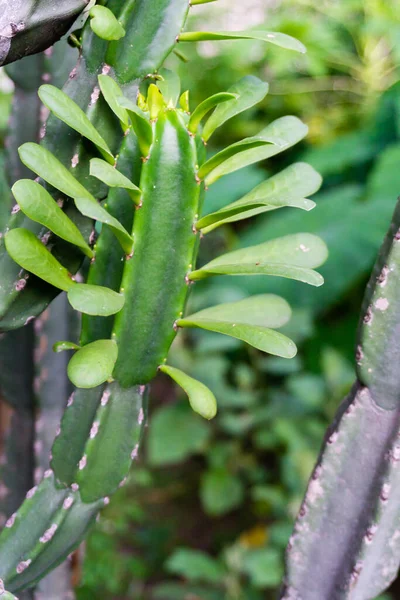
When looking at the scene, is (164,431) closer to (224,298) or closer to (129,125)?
(224,298)

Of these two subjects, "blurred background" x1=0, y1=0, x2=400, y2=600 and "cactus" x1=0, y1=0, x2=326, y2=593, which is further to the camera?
"blurred background" x1=0, y1=0, x2=400, y2=600

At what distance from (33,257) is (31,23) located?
6.1 inches

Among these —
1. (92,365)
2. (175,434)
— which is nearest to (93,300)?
(92,365)

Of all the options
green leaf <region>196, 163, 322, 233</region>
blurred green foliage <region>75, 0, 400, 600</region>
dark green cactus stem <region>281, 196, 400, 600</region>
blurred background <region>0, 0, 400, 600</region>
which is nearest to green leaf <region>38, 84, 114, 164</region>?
green leaf <region>196, 163, 322, 233</region>

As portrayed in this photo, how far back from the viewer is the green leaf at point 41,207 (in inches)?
13.5

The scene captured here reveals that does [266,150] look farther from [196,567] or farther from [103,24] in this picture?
[196,567]

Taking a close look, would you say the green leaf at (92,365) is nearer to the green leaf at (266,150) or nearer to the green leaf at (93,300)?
the green leaf at (93,300)

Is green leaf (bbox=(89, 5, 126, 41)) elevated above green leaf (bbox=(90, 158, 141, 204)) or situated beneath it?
elevated above

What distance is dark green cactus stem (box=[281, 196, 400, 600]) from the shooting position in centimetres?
44

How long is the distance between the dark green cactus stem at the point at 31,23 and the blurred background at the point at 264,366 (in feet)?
2.37

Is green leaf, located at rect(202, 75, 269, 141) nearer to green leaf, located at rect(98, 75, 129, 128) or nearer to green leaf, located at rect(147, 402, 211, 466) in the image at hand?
green leaf, located at rect(98, 75, 129, 128)

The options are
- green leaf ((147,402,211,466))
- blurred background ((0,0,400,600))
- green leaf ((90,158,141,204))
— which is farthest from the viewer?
green leaf ((147,402,211,466))

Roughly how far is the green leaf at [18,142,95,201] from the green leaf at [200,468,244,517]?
1118mm

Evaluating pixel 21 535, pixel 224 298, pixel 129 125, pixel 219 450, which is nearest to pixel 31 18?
pixel 129 125
